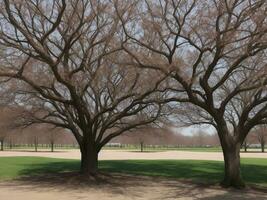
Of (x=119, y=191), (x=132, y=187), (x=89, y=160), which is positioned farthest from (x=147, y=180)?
(x=119, y=191)

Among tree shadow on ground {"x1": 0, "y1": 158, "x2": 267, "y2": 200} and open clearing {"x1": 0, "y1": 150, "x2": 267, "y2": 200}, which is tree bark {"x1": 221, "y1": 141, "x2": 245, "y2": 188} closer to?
tree shadow on ground {"x1": 0, "y1": 158, "x2": 267, "y2": 200}

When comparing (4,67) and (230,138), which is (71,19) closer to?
(4,67)

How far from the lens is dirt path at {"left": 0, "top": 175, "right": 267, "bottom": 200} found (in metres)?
19.2

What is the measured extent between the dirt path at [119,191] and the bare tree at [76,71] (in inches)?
151

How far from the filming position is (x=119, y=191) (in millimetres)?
21375

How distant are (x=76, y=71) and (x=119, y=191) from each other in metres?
5.73

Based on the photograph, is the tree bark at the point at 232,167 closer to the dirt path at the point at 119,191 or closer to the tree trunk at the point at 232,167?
the tree trunk at the point at 232,167

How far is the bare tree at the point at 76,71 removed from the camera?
66.8 feet

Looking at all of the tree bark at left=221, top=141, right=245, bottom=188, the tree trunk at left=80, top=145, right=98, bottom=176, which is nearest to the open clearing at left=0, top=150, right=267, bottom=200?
the tree bark at left=221, top=141, right=245, bottom=188

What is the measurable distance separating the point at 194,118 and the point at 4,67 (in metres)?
13.5

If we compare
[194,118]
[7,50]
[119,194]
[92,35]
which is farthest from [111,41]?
[194,118]

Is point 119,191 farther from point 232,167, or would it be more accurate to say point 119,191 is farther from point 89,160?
point 89,160

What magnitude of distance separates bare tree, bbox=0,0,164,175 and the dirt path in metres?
3.84

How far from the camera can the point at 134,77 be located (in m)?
25.6
